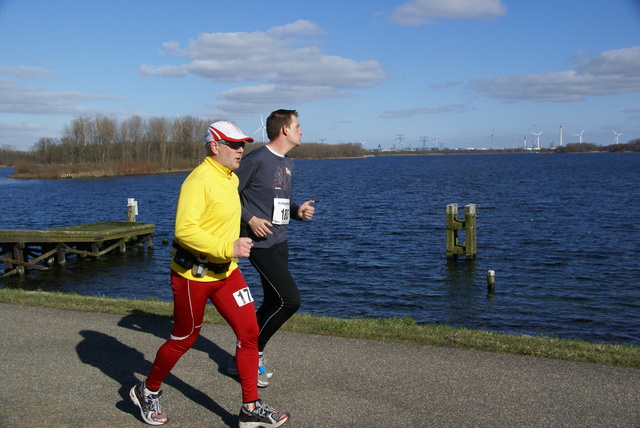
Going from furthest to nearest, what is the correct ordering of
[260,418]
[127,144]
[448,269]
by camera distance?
[127,144] < [448,269] < [260,418]

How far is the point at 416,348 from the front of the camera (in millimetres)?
6230

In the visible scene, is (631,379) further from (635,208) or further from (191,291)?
(635,208)

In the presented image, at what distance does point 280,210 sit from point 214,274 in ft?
3.88

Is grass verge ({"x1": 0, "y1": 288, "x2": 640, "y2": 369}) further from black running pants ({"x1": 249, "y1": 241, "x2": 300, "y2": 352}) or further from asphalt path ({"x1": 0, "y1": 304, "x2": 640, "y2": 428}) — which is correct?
black running pants ({"x1": 249, "y1": 241, "x2": 300, "y2": 352})

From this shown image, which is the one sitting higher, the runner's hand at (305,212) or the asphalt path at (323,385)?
the runner's hand at (305,212)

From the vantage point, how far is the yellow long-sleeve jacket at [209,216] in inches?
162

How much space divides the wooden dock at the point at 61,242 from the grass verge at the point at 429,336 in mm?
13229

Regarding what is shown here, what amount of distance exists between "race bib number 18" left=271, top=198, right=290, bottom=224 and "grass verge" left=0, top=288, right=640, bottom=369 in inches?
81.9

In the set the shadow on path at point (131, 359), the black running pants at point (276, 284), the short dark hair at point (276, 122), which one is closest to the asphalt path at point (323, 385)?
the shadow on path at point (131, 359)

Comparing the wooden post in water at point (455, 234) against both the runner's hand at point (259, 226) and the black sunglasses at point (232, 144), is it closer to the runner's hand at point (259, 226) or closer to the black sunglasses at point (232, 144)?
the runner's hand at point (259, 226)

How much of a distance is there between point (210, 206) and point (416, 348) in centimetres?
301

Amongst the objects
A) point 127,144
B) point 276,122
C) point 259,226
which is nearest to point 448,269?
point 276,122

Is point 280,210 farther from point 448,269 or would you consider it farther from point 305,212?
point 448,269

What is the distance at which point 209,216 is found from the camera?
14.1 feet
